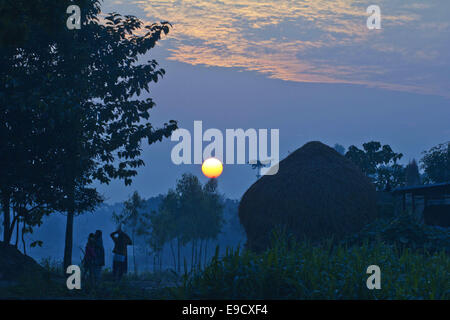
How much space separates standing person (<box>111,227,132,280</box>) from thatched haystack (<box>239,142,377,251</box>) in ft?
14.6

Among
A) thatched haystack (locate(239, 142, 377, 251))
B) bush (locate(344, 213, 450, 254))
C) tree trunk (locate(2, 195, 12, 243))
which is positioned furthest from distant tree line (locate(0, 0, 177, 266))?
bush (locate(344, 213, 450, 254))

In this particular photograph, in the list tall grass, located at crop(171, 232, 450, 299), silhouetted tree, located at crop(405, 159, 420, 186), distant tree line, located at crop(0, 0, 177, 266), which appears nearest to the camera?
tall grass, located at crop(171, 232, 450, 299)

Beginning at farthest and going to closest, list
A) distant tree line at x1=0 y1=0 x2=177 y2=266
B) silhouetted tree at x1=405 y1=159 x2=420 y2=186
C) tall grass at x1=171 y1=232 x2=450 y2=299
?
1. silhouetted tree at x1=405 y1=159 x2=420 y2=186
2. distant tree line at x1=0 y1=0 x2=177 y2=266
3. tall grass at x1=171 y1=232 x2=450 y2=299

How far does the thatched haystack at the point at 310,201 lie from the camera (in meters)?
17.8

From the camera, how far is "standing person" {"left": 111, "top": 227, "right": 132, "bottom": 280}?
16.9 m

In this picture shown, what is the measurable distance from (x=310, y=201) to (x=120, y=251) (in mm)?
6601

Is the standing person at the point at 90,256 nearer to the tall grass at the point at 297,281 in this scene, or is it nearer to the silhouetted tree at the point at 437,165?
the tall grass at the point at 297,281

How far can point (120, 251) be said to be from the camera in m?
17.1

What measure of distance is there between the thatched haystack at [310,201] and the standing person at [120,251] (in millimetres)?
4458

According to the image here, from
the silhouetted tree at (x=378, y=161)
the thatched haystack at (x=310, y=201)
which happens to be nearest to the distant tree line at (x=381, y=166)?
the silhouetted tree at (x=378, y=161)

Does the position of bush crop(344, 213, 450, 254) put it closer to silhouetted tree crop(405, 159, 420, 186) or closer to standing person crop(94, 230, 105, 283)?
standing person crop(94, 230, 105, 283)

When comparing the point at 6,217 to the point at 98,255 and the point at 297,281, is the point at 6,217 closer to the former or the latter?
the point at 98,255

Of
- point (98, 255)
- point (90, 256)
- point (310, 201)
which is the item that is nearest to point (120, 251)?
point (98, 255)

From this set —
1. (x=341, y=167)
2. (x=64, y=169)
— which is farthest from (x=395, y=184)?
(x=64, y=169)
